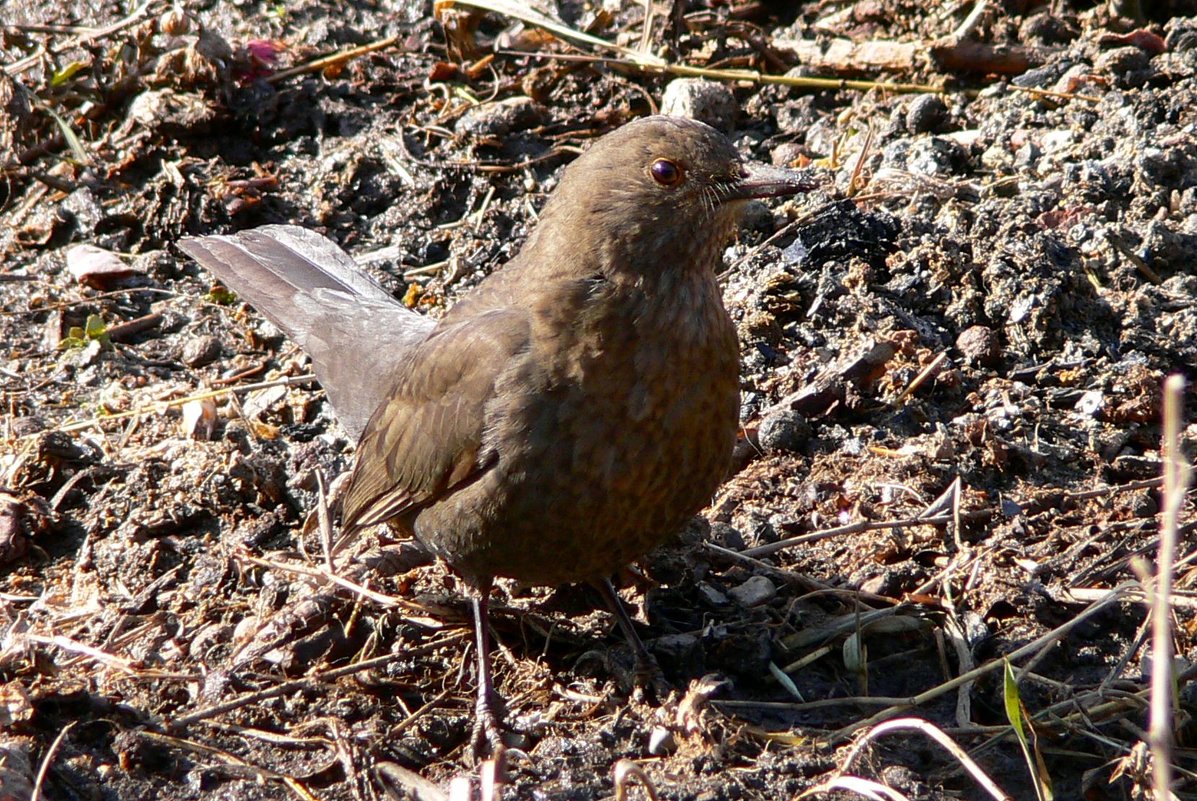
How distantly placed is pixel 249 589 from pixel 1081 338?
2.96m

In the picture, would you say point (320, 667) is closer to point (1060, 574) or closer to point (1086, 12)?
point (1060, 574)

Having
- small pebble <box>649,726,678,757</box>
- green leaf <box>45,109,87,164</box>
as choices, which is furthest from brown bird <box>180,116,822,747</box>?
green leaf <box>45,109,87,164</box>

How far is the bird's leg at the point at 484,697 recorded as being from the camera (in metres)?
3.73

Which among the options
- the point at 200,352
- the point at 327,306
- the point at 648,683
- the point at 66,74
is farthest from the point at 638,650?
the point at 66,74

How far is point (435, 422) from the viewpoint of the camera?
4211 millimetres

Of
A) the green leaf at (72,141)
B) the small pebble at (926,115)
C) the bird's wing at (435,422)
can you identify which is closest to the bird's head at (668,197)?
the bird's wing at (435,422)

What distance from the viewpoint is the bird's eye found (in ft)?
12.9

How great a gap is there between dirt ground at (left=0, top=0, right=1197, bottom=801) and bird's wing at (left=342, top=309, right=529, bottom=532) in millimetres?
282

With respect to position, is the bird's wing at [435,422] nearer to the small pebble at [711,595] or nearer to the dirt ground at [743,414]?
the dirt ground at [743,414]

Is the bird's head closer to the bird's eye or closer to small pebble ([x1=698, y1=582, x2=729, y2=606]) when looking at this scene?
the bird's eye

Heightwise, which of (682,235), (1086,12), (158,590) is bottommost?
(158,590)

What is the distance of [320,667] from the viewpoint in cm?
411

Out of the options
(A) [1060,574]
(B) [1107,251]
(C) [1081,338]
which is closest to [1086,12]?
(B) [1107,251]

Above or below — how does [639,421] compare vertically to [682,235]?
below
